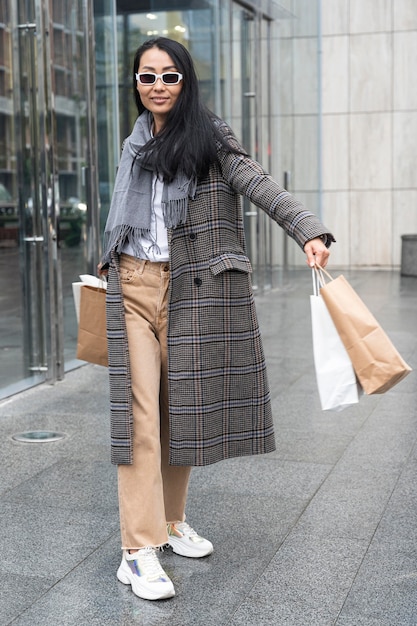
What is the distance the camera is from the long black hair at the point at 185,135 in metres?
3.72

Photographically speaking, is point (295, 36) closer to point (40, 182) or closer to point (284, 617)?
point (40, 182)

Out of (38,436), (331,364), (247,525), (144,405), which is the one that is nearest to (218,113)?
(38,436)

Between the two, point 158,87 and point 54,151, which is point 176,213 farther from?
point 54,151

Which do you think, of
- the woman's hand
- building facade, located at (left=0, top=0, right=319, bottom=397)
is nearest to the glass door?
building facade, located at (left=0, top=0, right=319, bottom=397)

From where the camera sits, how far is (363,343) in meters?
3.50

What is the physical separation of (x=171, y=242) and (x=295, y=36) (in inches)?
490

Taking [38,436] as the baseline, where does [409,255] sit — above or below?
above

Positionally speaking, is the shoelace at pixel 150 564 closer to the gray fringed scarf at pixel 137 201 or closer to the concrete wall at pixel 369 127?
the gray fringed scarf at pixel 137 201

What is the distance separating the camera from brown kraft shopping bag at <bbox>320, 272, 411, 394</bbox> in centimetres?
348

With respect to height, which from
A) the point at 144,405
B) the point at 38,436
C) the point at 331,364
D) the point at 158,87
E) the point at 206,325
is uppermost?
the point at 158,87

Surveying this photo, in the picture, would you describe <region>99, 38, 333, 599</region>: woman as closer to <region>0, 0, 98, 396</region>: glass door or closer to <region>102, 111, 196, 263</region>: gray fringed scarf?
<region>102, 111, 196, 263</region>: gray fringed scarf

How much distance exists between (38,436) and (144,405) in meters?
2.57

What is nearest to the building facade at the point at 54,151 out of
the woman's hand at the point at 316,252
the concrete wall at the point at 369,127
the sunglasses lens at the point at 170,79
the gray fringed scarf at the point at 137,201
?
the gray fringed scarf at the point at 137,201

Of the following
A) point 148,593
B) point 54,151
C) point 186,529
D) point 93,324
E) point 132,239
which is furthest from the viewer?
point 54,151
